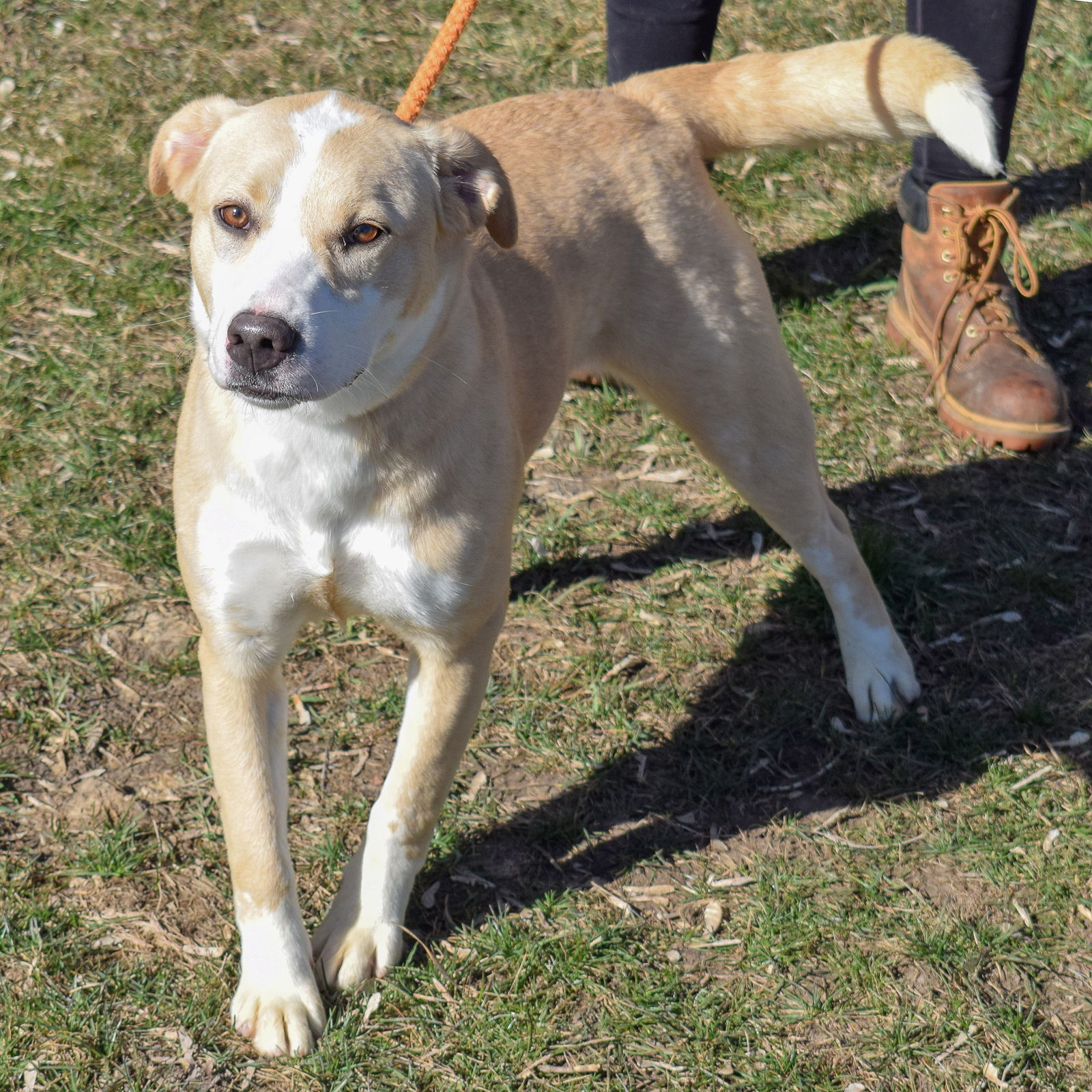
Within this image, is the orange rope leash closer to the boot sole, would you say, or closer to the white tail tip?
the white tail tip

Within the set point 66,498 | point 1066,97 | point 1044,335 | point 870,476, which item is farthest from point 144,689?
point 1066,97

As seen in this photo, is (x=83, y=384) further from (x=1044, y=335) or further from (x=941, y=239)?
(x=1044, y=335)

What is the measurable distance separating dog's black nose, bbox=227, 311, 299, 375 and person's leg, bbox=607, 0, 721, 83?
261cm

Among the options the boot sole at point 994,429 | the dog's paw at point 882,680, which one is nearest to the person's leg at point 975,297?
the boot sole at point 994,429

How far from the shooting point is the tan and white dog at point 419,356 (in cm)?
231

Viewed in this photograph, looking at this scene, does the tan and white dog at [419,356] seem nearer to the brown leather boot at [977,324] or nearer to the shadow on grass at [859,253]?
the brown leather boot at [977,324]

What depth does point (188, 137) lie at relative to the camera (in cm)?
254

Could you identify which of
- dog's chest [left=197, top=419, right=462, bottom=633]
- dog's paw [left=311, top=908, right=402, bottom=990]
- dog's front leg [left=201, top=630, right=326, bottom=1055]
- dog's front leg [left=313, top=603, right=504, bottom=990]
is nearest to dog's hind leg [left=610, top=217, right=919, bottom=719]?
dog's front leg [left=313, top=603, right=504, bottom=990]

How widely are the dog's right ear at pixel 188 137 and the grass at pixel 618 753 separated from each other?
1569mm

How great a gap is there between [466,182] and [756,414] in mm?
1131

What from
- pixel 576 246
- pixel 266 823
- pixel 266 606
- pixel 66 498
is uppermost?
pixel 576 246

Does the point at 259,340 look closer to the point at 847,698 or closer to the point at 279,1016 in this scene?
the point at 279,1016

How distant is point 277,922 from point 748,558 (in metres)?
2.04

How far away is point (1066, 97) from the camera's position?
6020 millimetres
